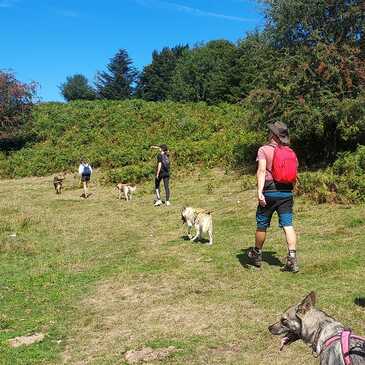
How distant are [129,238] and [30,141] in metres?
24.7

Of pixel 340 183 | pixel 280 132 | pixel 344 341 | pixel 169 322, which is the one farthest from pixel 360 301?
pixel 340 183

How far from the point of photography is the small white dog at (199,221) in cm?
1093

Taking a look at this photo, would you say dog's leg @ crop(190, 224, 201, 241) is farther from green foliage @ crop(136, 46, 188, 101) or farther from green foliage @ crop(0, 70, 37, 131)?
green foliage @ crop(136, 46, 188, 101)

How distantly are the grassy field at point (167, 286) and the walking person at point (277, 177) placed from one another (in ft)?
3.06

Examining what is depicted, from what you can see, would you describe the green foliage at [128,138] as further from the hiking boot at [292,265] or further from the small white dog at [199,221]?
the hiking boot at [292,265]

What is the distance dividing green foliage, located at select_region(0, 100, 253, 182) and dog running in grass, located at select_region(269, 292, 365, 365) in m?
17.2

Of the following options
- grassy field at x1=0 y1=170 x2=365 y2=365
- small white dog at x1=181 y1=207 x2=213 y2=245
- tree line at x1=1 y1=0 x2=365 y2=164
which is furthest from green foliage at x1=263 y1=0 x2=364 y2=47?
small white dog at x1=181 y1=207 x2=213 y2=245

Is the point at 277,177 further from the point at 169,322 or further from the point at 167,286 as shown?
the point at 169,322

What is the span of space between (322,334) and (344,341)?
0.73ft

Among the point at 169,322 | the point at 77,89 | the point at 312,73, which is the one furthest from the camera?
the point at 77,89

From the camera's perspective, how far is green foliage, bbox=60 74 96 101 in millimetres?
82625

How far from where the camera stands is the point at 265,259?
9.29m

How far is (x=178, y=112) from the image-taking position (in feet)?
121

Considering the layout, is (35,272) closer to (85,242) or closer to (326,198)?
(85,242)
